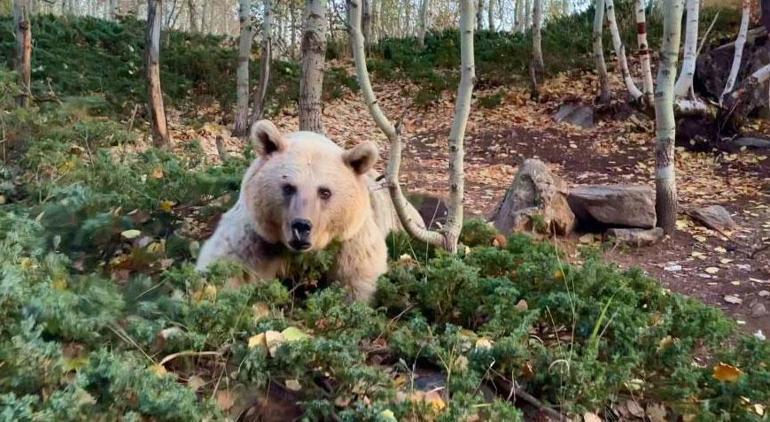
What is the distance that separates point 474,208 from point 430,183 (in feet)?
5.26

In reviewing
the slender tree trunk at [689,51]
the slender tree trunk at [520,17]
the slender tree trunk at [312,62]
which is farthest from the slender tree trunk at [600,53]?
the slender tree trunk at [520,17]

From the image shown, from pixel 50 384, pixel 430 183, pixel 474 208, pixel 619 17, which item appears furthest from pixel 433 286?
pixel 619 17

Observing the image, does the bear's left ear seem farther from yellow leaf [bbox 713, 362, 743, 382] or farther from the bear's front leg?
yellow leaf [bbox 713, 362, 743, 382]

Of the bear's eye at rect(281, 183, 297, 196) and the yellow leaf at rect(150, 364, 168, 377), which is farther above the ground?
the bear's eye at rect(281, 183, 297, 196)

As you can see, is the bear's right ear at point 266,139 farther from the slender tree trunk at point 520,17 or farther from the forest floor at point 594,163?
the slender tree trunk at point 520,17

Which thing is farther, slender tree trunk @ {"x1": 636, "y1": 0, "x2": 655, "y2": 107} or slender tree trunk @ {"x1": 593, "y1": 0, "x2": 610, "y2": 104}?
slender tree trunk @ {"x1": 593, "y1": 0, "x2": 610, "y2": 104}

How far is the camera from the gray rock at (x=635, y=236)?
6.77 meters

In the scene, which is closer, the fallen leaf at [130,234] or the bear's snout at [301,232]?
the bear's snout at [301,232]

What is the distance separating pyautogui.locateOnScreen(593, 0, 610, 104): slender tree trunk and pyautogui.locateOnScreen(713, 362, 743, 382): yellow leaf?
1031 centimetres

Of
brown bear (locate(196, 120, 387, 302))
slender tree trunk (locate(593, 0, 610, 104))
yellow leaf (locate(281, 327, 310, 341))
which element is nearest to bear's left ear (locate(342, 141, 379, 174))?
brown bear (locate(196, 120, 387, 302))

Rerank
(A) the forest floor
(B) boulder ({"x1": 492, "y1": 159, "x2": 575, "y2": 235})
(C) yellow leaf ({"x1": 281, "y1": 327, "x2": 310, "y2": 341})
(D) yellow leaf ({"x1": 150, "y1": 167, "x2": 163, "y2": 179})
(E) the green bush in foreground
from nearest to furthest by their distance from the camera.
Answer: (E) the green bush in foreground, (C) yellow leaf ({"x1": 281, "y1": 327, "x2": 310, "y2": 341}), (D) yellow leaf ({"x1": 150, "y1": 167, "x2": 163, "y2": 179}), (A) the forest floor, (B) boulder ({"x1": 492, "y1": 159, "x2": 575, "y2": 235})

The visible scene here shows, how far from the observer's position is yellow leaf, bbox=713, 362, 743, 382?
9.31 ft

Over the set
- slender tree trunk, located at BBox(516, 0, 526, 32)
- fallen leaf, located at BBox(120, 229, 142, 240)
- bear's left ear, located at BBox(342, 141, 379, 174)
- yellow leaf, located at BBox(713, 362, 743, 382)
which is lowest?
yellow leaf, located at BBox(713, 362, 743, 382)

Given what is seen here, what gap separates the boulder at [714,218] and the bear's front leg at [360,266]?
467 cm
